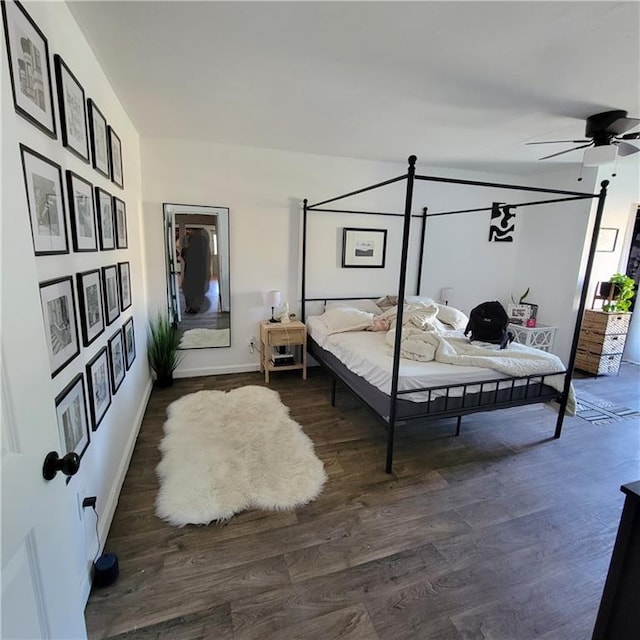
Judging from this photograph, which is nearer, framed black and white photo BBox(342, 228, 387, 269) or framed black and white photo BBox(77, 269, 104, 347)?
framed black and white photo BBox(77, 269, 104, 347)

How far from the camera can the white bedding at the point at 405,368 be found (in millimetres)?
2410

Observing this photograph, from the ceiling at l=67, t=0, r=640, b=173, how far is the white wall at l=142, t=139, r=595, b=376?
57 cm

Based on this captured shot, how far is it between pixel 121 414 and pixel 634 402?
16.1ft

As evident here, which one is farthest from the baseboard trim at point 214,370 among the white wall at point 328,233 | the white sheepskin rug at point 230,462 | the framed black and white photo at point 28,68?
the framed black and white photo at point 28,68

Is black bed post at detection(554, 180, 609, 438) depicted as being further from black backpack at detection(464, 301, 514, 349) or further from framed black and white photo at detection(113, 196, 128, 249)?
framed black and white photo at detection(113, 196, 128, 249)

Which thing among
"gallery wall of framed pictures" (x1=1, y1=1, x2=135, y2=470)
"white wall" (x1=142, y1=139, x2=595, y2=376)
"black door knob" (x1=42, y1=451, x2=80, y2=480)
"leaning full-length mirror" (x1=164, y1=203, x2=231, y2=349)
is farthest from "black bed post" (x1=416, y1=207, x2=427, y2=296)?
"black door knob" (x1=42, y1=451, x2=80, y2=480)

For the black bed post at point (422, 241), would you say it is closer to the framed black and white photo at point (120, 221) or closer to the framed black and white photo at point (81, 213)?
the framed black and white photo at point (120, 221)

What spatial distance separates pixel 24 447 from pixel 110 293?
5.24ft

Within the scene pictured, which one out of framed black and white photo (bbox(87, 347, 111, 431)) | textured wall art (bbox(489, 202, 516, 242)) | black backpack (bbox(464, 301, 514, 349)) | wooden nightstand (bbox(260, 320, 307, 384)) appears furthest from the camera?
textured wall art (bbox(489, 202, 516, 242))

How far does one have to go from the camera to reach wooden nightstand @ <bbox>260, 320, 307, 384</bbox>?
382 centimetres

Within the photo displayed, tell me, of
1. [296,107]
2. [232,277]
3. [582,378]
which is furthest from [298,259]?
[582,378]

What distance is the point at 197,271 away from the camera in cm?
380

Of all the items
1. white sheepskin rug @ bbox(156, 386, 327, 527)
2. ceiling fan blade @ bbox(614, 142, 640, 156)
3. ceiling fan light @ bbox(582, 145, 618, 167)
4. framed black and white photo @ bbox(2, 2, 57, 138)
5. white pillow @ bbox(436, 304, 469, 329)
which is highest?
ceiling fan blade @ bbox(614, 142, 640, 156)

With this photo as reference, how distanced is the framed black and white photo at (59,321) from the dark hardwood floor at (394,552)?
3.51 ft
